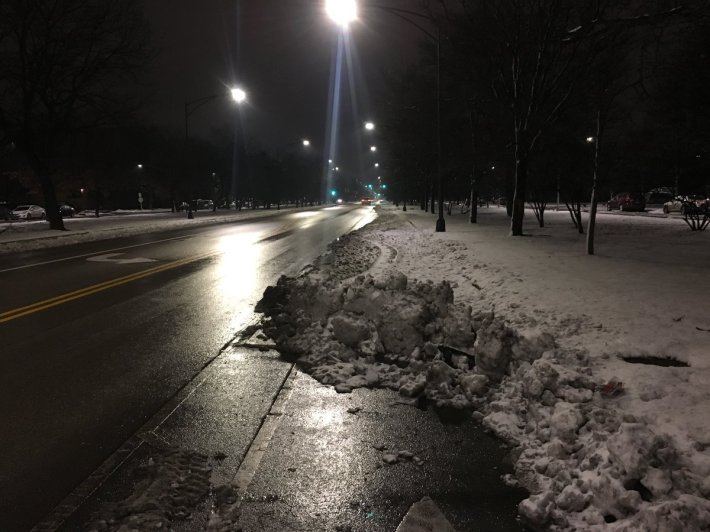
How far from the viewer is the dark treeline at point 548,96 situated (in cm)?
1305

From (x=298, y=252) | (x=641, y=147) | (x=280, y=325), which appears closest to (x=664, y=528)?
(x=280, y=325)

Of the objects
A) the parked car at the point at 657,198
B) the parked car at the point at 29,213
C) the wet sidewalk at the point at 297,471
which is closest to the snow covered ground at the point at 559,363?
the wet sidewalk at the point at 297,471

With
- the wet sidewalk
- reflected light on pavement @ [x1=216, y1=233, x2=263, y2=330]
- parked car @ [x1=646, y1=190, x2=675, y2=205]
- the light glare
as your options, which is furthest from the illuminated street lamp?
parked car @ [x1=646, y1=190, x2=675, y2=205]

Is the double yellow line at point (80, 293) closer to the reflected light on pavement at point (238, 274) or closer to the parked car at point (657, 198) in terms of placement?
the reflected light on pavement at point (238, 274)

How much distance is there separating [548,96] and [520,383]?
1536 centimetres

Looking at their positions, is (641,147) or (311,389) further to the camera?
(641,147)

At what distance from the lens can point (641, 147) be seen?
41875mm

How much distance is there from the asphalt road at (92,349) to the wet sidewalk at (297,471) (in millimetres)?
299

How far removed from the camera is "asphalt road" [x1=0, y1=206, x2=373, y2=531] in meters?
3.58

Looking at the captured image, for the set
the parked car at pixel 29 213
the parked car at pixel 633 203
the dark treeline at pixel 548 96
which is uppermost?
the dark treeline at pixel 548 96

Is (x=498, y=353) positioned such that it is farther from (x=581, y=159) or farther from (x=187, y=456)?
(x=581, y=159)

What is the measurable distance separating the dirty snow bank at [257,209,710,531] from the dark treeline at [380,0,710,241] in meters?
6.34

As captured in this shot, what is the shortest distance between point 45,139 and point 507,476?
31650mm

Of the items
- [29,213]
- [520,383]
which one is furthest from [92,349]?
[29,213]
